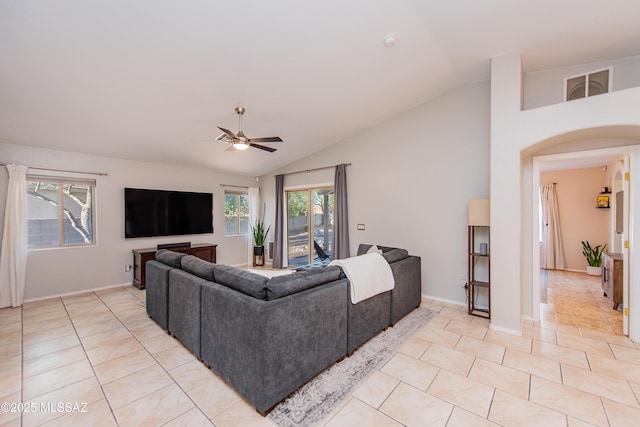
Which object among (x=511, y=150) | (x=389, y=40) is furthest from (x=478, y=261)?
(x=389, y=40)

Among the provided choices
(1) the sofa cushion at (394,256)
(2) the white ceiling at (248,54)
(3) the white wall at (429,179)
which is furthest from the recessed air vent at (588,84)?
(1) the sofa cushion at (394,256)

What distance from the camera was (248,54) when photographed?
9.34ft

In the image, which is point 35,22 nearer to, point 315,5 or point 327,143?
point 315,5

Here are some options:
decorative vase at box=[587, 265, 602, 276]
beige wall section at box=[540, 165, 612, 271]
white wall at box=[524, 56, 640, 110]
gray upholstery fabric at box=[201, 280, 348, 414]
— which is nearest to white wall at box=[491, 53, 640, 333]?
white wall at box=[524, 56, 640, 110]

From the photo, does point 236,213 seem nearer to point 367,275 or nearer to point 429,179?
point 429,179

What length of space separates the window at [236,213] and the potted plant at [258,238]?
0.25 meters

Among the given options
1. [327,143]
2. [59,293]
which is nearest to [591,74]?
[327,143]

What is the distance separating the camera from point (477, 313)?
380cm

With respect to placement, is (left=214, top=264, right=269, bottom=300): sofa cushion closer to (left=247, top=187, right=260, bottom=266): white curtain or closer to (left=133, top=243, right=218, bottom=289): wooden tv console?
(left=133, top=243, right=218, bottom=289): wooden tv console

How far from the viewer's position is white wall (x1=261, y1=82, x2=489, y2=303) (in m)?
4.06

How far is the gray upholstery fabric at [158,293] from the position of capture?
3178mm

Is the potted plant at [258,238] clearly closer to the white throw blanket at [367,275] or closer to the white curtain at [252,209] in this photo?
the white curtain at [252,209]

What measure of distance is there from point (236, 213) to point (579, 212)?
8.37 m

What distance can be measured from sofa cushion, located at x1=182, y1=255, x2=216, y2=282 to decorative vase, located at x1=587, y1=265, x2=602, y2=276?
7.73m
